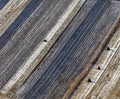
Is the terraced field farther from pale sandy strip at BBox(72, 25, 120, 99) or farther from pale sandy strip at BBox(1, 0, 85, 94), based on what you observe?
pale sandy strip at BBox(72, 25, 120, 99)

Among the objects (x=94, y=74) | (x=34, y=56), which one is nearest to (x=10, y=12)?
(x=34, y=56)

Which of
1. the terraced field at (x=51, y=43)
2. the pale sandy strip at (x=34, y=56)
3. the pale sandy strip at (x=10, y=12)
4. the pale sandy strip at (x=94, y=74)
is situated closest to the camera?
the pale sandy strip at (x=94, y=74)

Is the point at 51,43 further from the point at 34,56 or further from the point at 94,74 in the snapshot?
the point at 94,74

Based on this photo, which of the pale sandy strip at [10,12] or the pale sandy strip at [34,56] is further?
the pale sandy strip at [10,12]

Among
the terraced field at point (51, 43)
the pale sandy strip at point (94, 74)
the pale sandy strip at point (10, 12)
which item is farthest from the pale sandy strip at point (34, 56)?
the pale sandy strip at point (94, 74)

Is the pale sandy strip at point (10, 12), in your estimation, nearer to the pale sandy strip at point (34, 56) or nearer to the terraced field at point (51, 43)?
the terraced field at point (51, 43)

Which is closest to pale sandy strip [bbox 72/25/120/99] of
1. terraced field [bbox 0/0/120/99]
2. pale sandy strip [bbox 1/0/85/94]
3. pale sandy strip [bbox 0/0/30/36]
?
terraced field [bbox 0/0/120/99]

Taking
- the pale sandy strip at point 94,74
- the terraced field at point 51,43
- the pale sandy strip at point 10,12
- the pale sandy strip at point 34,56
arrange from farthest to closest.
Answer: the pale sandy strip at point 10,12, the pale sandy strip at point 34,56, the terraced field at point 51,43, the pale sandy strip at point 94,74

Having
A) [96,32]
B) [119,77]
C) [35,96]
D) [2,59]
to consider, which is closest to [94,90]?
[119,77]
